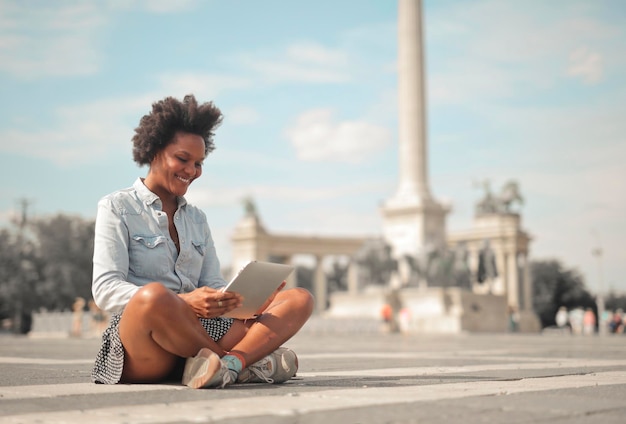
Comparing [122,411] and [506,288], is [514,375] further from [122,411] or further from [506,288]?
[506,288]

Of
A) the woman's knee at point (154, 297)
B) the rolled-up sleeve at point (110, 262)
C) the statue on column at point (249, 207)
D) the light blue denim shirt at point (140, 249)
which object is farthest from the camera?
the statue on column at point (249, 207)

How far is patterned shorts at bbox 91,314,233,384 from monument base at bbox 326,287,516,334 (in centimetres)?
3998

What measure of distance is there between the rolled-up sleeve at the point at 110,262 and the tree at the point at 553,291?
105960mm

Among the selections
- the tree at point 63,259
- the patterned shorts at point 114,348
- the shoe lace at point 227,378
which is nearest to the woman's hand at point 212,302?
the shoe lace at point 227,378

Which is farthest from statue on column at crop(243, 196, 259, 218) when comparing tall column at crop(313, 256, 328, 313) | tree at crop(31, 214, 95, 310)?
tree at crop(31, 214, 95, 310)

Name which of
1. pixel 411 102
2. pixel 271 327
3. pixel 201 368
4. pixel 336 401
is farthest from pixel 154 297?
pixel 411 102

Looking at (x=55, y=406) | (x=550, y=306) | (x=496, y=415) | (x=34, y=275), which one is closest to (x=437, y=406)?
(x=496, y=415)

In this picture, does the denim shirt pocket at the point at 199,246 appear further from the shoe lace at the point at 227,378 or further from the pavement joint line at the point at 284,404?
the pavement joint line at the point at 284,404

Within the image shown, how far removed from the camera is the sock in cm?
635

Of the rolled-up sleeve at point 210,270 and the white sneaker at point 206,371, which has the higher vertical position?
the rolled-up sleeve at point 210,270

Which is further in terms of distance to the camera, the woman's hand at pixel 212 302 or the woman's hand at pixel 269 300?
the woman's hand at pixel 269 300

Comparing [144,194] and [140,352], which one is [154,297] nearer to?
[140,352]

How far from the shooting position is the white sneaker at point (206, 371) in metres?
5.97

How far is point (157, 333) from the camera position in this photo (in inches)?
238
